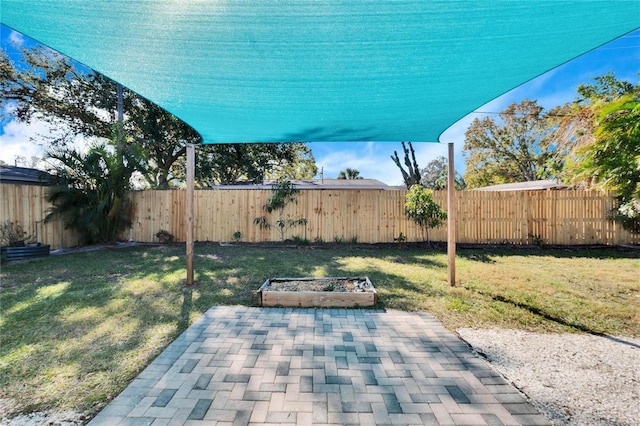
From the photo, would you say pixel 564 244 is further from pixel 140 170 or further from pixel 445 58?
pixel 140 170

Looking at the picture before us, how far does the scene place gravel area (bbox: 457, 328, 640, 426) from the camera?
1473 mm

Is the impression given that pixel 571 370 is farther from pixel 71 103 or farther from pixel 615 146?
pixel 71 103

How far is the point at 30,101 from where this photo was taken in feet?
31.9

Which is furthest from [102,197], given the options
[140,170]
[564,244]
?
[564,244]

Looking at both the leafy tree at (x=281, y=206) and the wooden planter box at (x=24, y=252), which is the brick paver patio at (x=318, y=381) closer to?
the leafy tree at (x=281, y=206)

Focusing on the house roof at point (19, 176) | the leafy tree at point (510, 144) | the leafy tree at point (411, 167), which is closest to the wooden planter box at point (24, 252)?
the house roof at point (19, 176)

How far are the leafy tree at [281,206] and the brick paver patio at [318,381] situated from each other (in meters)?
5.27

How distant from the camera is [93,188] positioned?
692 cm

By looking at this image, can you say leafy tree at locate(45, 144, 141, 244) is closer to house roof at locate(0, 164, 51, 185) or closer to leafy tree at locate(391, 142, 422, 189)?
house roof at locate(0, 164, 51, 185)

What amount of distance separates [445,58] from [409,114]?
1.09 metres

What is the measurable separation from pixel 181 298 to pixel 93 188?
19.1ft

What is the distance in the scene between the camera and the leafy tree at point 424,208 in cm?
683

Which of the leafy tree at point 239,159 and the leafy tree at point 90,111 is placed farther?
the leafy tree at point 239,159

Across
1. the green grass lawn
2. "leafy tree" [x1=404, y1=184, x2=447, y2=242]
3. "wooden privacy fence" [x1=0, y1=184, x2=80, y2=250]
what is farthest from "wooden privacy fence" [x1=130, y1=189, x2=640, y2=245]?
"wooden privacy fence" [x1=0, y1=184, x2=80, y2=250]
